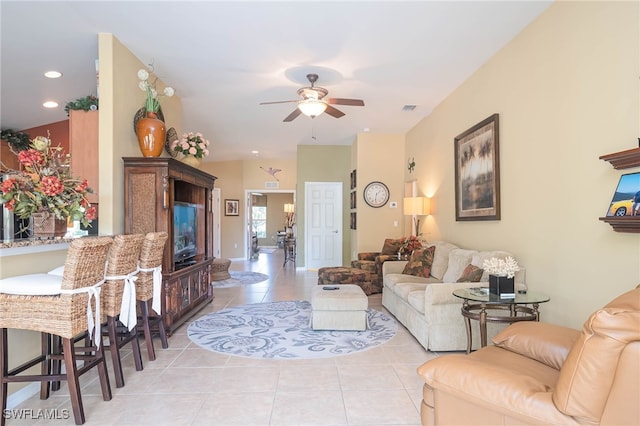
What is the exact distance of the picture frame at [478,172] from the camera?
3961 mm

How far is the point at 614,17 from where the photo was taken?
245 cm

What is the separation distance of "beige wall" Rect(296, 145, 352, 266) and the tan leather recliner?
6831 mm

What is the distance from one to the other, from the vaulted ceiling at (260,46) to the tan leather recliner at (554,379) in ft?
8.62

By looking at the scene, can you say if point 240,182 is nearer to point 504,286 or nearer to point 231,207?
point 231,207

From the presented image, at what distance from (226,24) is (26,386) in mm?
3185

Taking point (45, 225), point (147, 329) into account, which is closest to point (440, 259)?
point (147, 329)

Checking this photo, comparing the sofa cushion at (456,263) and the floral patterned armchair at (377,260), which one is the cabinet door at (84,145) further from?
the floral patterned armchair at (377,260)

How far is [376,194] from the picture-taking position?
7516mm

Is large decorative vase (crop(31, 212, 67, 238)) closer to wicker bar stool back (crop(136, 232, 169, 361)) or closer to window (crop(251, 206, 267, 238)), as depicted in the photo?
wicker bar stool back (crop(136, 232, 169, 361))

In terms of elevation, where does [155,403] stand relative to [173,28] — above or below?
below

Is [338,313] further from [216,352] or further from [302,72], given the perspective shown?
[302,72]

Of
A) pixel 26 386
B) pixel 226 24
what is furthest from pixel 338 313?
pixel 226 24

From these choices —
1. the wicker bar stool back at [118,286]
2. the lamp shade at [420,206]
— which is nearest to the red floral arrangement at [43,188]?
the wicker bar stool back at [118,286]

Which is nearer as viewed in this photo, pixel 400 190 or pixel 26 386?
pixel 26 386
